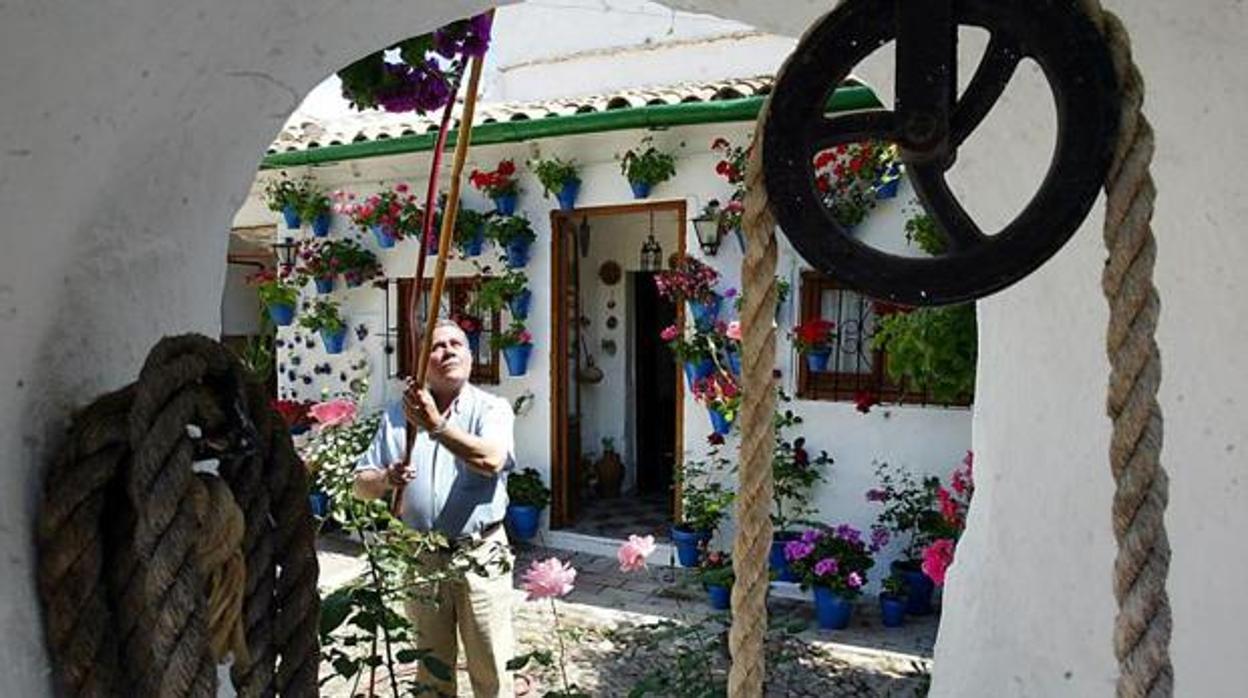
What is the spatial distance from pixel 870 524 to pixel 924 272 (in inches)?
163

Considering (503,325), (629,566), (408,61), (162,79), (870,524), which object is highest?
(408,61)

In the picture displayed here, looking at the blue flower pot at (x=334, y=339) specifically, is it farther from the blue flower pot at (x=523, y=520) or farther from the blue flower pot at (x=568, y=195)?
the blue flower pot at (x=568, y=195)

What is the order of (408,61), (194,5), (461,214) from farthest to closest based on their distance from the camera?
(461,214) → (408,61) → (194,5)

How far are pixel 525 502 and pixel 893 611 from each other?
7.42 ft

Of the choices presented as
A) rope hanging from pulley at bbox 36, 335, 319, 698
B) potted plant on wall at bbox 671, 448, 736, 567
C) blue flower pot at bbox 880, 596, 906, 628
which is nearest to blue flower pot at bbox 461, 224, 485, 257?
potted plant on wall at bbox 671, 448, 736, 567

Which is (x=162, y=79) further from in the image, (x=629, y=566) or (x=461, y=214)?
(x=461, y=214)

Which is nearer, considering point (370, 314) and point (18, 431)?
point (18, 431)

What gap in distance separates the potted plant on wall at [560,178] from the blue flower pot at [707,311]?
3.35 feet

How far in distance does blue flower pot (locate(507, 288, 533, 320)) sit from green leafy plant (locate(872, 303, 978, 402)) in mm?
2662

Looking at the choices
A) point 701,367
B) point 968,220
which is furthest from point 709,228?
point 968,220

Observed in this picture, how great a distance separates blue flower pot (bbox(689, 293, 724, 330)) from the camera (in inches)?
181

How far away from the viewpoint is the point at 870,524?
4402mm

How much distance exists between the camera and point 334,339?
592 centimetres

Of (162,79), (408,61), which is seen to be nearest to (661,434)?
(408,61)
